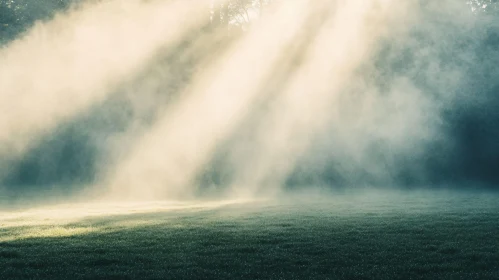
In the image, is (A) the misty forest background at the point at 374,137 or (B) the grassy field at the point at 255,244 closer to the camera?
(B) the grassy field at the point at 255,244

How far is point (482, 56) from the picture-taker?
22578 mm

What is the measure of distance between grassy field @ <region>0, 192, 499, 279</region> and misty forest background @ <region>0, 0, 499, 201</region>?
967 centimetres

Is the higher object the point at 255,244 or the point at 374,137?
the point at 374,137

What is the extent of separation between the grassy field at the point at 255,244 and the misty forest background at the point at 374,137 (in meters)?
9.67

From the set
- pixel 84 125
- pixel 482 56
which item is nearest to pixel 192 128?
pixel 84 125

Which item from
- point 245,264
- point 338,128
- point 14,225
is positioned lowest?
point 245,264

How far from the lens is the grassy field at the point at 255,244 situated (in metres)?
6.34

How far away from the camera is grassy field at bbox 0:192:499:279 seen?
6344 mm

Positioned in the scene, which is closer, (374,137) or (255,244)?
(255,244)

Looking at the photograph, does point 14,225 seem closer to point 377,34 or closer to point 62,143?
point 62,143

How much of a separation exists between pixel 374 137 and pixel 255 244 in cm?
1573

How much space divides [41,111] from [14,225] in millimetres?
15974

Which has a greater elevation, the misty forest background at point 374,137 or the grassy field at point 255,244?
the misty forest background at point 374,137

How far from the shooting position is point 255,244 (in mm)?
8109
